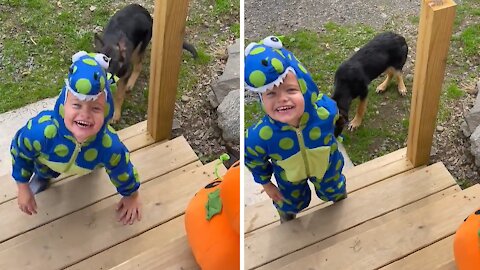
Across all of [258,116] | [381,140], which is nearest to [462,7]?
[381,140]

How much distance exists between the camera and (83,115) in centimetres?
132

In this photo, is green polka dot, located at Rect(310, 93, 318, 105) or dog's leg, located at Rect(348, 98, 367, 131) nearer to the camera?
green polka dot, located at Rect(310, 93, 318, 105)

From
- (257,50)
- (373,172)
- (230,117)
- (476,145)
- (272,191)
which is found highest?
(257,50)

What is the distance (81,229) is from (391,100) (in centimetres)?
128

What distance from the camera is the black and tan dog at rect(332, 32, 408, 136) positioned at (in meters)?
2.14

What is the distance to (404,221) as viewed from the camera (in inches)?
64.6

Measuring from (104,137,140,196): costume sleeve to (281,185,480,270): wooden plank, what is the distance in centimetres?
45

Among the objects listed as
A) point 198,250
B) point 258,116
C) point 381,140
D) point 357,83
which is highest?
point 258,116

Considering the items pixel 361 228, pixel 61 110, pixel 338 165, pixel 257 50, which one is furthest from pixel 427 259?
pixel 61 110

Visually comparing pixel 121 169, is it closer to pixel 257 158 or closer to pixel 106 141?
pixel 106 141

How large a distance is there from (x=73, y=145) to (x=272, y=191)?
478mm

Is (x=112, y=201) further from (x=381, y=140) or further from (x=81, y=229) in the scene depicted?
(x=381, y=140)

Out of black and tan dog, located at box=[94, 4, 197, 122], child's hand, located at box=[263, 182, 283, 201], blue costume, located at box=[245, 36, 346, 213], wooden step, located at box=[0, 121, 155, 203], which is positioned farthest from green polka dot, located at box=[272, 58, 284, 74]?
black and tan dog, located at box=[94, 4, 197, 122]

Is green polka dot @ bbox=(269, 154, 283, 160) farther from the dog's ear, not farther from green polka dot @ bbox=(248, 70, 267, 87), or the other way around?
the dog's ear
